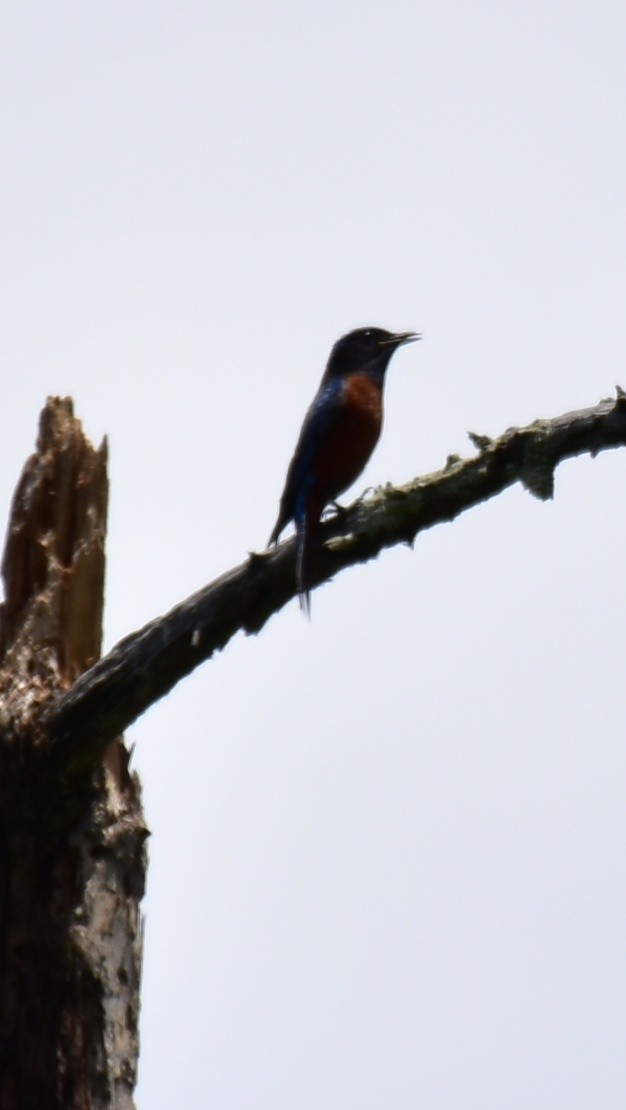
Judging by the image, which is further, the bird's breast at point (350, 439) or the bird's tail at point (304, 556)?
the bird's breast at point (350, 439)

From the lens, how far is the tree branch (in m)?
5.41

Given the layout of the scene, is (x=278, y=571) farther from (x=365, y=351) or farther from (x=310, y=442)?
(x=365, y=351)

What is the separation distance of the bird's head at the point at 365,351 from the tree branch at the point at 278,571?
3.47 metres

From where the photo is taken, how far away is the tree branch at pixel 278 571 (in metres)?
5.41

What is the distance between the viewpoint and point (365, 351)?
934 cm

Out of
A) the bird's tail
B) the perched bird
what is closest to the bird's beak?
the perched bird

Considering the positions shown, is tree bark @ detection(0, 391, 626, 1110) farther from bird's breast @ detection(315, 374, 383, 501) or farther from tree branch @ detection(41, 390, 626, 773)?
bird's breast @ detection(315, 374, 383, 501)

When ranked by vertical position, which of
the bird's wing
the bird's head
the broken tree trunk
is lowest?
the broken tree trunk

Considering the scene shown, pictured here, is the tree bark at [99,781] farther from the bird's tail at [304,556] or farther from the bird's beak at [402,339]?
the bird's beak at [402,339]

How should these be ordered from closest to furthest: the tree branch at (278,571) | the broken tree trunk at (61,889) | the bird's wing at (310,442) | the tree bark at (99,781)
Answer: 1. the tree branch at (278,571)
2. the tree bark at (99,781)
3. the broken tree trunk at (61,889)
4. the bird's wing at (310,442)

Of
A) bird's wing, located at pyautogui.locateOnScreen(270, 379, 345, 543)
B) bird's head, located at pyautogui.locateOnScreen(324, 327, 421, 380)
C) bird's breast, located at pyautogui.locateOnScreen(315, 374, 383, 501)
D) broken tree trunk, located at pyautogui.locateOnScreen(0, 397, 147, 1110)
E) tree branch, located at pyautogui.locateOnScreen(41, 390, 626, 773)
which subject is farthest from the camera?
bird's head, located at pyautogui.locateOnScreen(324, 327, 421, 380)

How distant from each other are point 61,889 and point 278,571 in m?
1.56

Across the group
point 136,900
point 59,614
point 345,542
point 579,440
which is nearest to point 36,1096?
point 136,900

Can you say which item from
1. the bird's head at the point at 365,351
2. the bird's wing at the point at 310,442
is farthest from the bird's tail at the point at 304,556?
the bird's head at the point at 365,351
